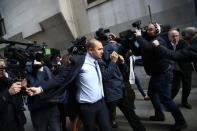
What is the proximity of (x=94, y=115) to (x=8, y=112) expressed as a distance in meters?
1.18

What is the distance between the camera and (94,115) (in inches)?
210

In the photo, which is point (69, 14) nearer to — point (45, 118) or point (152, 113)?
point (152, 113)

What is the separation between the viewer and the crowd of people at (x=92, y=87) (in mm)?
5027

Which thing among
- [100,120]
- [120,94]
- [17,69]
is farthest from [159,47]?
[17,69]

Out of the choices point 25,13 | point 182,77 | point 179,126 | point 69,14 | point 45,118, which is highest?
point 25,13

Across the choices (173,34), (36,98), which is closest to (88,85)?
(36,98)

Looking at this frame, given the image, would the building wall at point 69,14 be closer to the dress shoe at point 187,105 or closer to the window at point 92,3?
the window at point 92,3

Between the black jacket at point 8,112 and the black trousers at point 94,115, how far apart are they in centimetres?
89

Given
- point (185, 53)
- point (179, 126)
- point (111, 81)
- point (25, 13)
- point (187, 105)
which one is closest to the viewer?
point (185, 53)

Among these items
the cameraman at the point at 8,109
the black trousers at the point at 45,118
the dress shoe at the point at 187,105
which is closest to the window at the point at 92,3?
the dress shoe at the point at 187,105

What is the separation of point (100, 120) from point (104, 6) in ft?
29.8

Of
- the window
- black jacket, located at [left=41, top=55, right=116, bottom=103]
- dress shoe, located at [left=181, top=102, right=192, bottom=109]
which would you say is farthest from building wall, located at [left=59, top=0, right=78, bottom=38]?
black jacket, located at [left=41, top=55, right=116, bottom=103]

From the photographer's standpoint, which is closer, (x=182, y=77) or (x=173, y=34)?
(x=173, y=34)

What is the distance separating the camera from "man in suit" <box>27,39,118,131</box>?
17.2 ft
